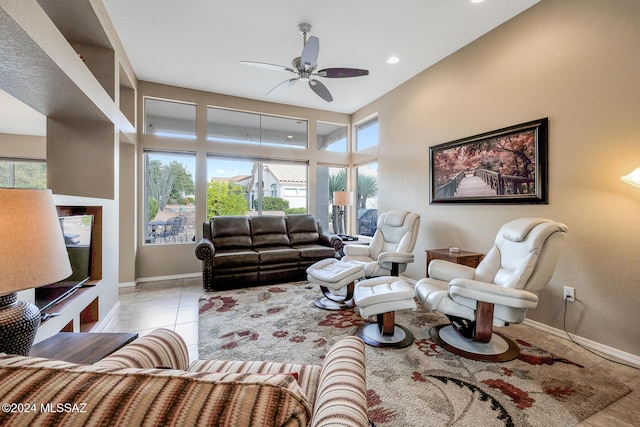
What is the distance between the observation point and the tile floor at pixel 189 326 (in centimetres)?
162

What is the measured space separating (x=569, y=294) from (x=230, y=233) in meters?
4.18

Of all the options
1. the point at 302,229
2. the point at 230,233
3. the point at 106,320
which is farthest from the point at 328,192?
the point at 106,320

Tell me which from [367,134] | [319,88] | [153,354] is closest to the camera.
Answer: [153,354]

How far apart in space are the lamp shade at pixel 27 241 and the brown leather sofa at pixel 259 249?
2936mm

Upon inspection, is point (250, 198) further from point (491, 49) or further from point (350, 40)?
point (491, 49)

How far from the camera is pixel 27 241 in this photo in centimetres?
88

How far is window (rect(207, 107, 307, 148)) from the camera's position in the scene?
4949 millimetres

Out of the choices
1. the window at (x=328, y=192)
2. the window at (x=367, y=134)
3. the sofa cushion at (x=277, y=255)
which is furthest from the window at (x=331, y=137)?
the sofa cushion at (x=277, y=255)

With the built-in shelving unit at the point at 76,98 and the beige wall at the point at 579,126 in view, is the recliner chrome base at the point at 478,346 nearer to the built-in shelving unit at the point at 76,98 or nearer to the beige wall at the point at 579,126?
the beige wall at the point at 579,126

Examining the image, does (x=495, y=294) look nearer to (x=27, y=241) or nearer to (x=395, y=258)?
(x=395, y=258)

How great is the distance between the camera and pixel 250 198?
5.29 meters

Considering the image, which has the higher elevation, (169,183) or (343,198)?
(169,183)

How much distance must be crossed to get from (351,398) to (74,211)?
2.58 metres

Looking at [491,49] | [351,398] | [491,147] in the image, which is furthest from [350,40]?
[351,398]
